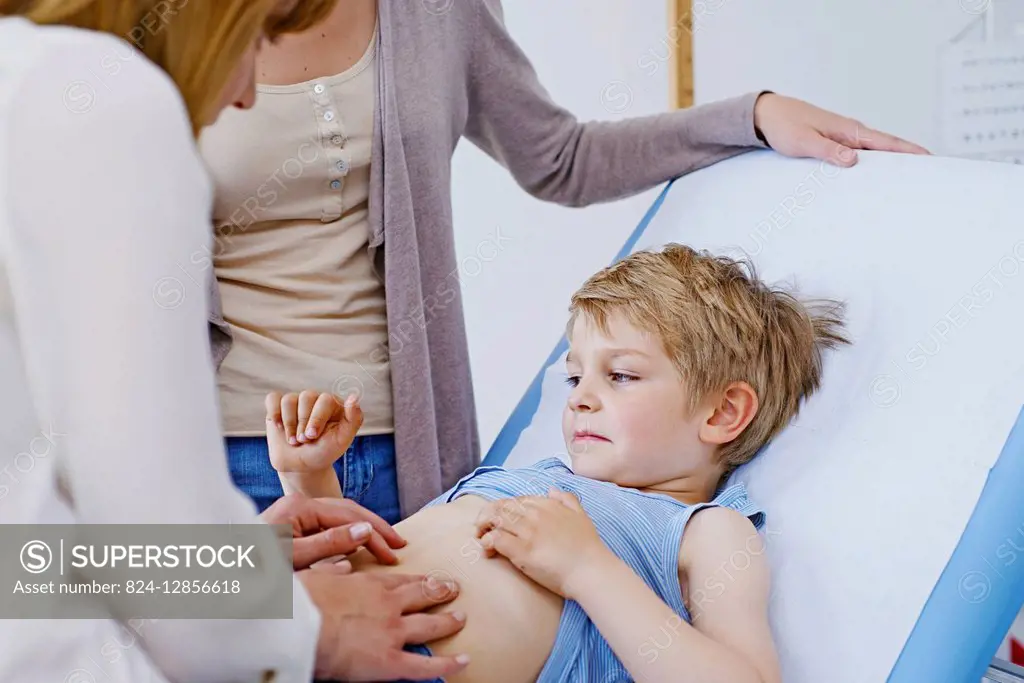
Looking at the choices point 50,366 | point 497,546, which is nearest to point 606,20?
point 497,546

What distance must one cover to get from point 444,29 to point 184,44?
2.20ft

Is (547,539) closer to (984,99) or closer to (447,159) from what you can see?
(447,159)

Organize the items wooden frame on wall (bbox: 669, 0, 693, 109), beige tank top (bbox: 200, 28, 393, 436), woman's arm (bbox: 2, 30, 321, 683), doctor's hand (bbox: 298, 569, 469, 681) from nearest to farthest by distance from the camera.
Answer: woman's arm (bbox: 2, 30, 321, 683) < doctor's hand (bbox: 298, 569, 469, 681) < beige tank top (bbox: 200, 28, 393, 436) < wooden frame on wall (bbox: 669, 0, 693, 109)

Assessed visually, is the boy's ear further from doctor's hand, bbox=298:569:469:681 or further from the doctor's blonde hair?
the doctor's blonde hair

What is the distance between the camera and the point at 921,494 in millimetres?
905

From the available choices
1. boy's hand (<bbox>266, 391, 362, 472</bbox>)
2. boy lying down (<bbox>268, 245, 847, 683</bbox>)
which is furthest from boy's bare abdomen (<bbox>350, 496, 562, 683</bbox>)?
boy's hand (<bbox>266, 391, 362, 472</bbox>)

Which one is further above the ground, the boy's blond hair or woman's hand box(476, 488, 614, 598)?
the boy's blond hair

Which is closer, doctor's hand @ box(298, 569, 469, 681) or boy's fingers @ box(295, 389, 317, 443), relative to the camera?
doctor's hand @ box(298, 569, 469, 681)

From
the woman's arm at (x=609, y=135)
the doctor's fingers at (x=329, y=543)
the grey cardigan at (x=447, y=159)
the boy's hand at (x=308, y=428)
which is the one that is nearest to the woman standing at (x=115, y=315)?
the doctor's fingers at (x=329, y=543)

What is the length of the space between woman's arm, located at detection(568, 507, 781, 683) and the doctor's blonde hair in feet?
1.59

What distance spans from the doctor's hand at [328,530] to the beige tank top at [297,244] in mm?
225

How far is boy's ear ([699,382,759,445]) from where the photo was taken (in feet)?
3.27

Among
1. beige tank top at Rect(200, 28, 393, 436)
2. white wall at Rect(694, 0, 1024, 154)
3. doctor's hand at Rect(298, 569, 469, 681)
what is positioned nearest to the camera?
doctor's hand at Rect(298, 569, 469, 681)

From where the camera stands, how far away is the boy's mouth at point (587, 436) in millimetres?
986
